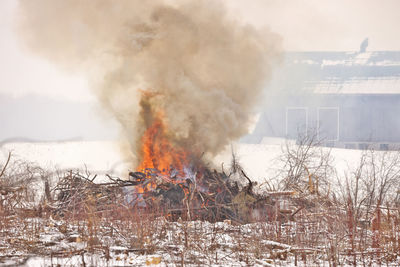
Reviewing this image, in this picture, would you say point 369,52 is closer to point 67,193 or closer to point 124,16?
point 124,16

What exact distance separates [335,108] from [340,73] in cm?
234

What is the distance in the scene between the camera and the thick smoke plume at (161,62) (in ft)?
48.1

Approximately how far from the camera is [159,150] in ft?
46.9

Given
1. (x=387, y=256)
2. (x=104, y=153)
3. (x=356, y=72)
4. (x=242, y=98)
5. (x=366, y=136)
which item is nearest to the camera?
(x=387, y=256)

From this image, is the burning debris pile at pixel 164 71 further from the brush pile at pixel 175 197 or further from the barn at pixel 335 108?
the barn at pixel 335 108

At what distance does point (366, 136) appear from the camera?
2289cm

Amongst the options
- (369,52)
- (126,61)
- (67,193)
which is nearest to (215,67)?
(126,61)

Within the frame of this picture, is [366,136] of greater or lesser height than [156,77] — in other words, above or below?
below

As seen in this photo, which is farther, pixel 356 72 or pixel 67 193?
pixel 356 72

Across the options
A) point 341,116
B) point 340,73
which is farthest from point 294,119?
point 340,73

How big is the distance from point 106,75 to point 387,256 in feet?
36.2

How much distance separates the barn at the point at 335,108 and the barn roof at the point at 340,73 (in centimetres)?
5

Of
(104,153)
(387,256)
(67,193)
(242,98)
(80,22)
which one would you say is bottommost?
(387,256)

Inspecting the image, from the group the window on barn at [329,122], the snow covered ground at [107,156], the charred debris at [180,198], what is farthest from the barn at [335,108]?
the charred debris at [180,198]
